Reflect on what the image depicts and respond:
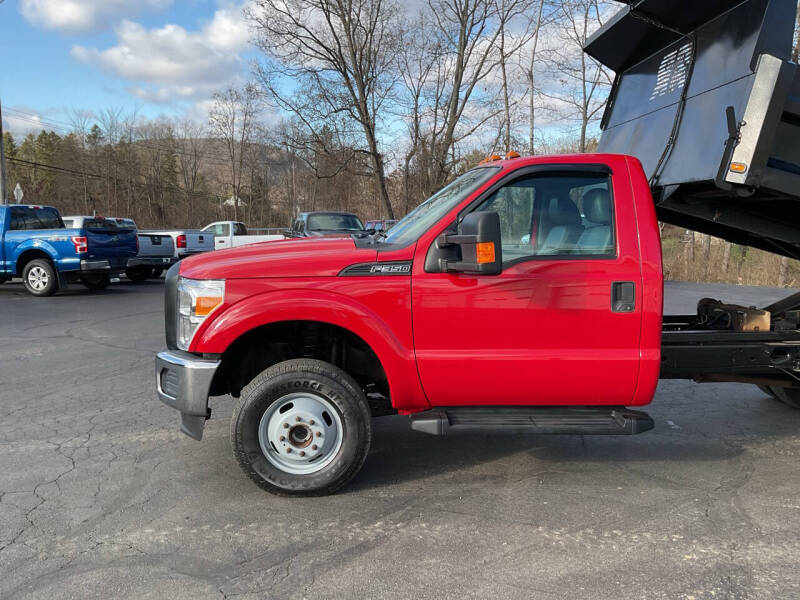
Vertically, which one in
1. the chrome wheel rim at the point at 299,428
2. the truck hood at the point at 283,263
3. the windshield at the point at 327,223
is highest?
the windshield at the point at 327,223

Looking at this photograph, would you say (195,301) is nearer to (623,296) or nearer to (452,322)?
(452,322)

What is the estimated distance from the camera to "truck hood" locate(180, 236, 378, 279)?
363 cm

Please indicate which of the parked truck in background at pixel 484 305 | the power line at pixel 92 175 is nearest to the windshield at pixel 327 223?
the parked truck in background at pixel 484 305

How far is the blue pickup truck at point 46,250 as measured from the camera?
13562 millimetres

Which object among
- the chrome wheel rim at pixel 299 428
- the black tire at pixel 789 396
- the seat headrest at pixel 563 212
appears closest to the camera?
the chrome wheel rim at pixel 299 428

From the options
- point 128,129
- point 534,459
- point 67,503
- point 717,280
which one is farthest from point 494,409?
point 128,129

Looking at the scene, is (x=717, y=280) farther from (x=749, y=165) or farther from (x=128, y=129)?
(x=128, y=129)

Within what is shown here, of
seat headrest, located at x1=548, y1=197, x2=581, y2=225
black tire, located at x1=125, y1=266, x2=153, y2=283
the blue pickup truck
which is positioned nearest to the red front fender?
seat headrest, located at x1=548, y1=197, x2=581, y2=225

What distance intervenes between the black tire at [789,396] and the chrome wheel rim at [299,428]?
433 cm

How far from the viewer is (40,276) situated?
1379 centimetres

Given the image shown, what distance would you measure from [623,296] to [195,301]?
260 cm

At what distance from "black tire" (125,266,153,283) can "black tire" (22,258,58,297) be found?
11.3 feet

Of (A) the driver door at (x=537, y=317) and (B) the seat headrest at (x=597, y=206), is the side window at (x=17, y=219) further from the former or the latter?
(B) the seat headrest at (x=597, y=206)

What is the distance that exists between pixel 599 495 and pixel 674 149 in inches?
101
